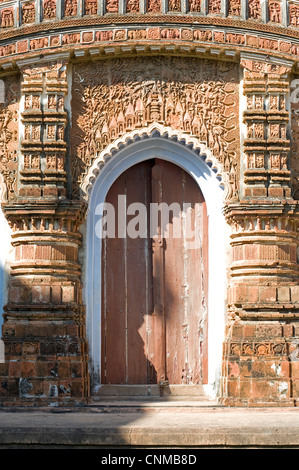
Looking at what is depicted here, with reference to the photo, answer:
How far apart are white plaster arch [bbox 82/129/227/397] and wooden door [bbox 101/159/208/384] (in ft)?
0.35

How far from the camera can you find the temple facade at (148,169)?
10422mm

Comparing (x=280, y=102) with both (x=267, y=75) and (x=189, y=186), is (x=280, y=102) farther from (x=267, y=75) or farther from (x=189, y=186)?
(x=189, y=186)

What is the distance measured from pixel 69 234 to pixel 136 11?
9.37ft

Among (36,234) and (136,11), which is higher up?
(136,11)

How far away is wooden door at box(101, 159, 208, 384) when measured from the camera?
10.7m

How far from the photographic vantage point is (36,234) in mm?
10445

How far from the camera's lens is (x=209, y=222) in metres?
10.9

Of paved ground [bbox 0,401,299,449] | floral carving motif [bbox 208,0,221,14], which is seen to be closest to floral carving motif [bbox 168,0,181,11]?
floral carving motif [bbox 208,0,221,14]

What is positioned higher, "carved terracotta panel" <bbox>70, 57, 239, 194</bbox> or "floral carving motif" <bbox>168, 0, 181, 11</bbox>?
"floral carving motif" <bbox>168, 0, 181, 11</bbox>

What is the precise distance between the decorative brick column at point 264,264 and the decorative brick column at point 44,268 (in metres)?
1.82

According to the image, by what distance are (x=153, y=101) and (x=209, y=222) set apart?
1.64 meters

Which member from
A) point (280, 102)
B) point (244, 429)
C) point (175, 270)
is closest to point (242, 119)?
point (280, 102)

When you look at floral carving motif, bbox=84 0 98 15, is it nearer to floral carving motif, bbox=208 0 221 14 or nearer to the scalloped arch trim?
floral carving motif, bbox=208 0 221 14

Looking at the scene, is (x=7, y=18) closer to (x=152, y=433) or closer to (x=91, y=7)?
(x=91, y=7)
